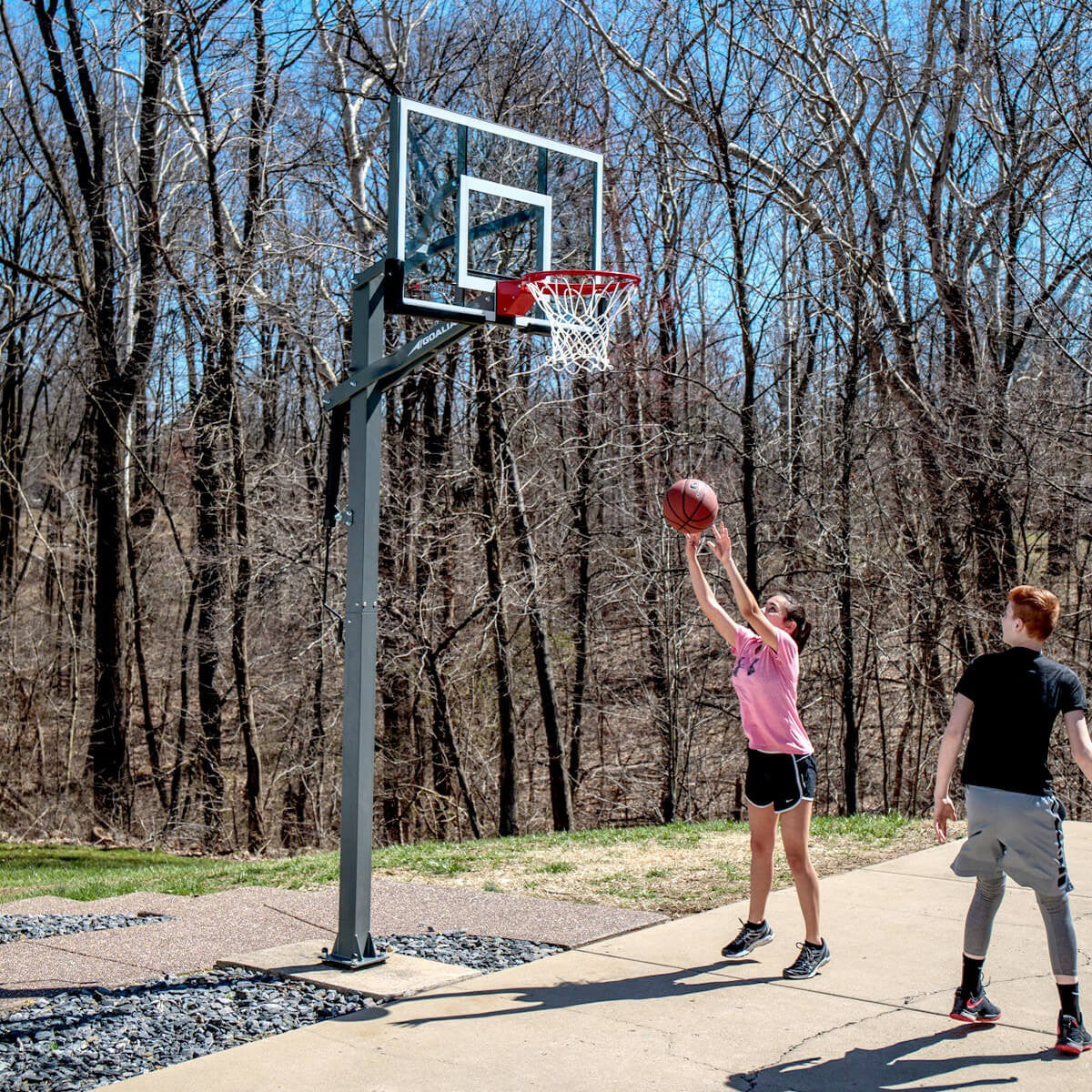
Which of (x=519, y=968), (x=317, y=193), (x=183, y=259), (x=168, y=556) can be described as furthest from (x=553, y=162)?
(x=168, y=556)

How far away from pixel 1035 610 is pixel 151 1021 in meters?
4.17

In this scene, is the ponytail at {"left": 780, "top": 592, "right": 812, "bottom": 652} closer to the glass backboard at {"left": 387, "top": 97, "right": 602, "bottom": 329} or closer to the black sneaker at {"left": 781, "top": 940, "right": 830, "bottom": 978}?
the black sneaker at {"left": 781, "top": 940, "right": 830, "bottom": 978}

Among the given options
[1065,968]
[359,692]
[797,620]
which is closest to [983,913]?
[1065,968]

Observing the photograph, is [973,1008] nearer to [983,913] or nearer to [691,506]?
[983,913]

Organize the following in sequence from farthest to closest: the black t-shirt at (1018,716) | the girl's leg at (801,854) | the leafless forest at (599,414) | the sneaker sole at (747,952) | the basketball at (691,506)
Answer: the leafless forest at (599,414)
the basketball at (691,506)
the sneaker sole at (747,952)
the girl's leg at (801,854)
the black t-shirt at (1018,716)

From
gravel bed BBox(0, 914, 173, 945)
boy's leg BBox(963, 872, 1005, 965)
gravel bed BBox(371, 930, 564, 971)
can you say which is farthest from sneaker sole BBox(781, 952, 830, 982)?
gravel bed BBox(0, 914, 173, 945)

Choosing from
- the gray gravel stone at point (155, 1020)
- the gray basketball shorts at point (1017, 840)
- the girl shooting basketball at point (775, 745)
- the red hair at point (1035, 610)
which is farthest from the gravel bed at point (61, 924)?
the red hair at point (1035, 610)

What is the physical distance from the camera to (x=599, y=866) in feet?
29.3

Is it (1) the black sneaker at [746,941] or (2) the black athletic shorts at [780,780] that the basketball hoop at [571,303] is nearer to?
(2) the black athletic shorts at [780,780]

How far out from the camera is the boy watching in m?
4.84

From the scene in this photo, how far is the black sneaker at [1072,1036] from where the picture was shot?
4.77m

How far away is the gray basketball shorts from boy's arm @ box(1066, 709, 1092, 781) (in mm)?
218

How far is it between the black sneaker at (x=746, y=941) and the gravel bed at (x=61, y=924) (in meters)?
3.49

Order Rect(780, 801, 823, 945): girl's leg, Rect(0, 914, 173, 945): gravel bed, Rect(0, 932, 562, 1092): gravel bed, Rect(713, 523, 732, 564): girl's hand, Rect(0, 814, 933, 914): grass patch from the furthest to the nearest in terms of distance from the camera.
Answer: Rect(0, 814, 933, 914): grass patch → Rect(0, 914, 173, 945): gravel bed → Rect(713, 523, 732, 564): girl's hand → Rect(780, 801, 823, 945): girl's leg → Rect(0, 932, 562, 1092): gravel bed
